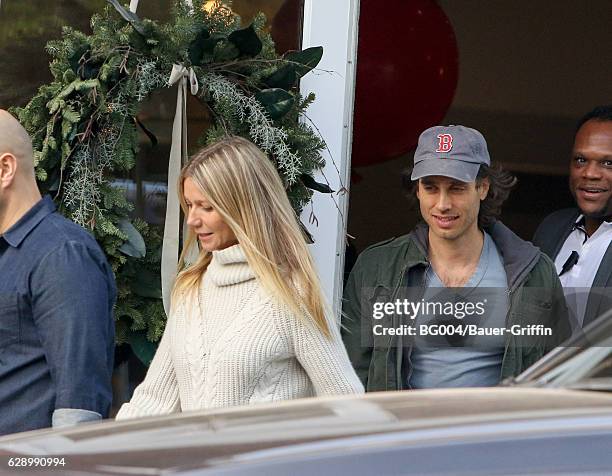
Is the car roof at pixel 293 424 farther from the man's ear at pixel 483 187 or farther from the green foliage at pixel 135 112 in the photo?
the green foliage at pixel 135 112

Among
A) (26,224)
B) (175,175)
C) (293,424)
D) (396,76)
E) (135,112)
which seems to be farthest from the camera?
(396,76)

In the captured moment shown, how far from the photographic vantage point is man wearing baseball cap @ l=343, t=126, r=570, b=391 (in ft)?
13.6

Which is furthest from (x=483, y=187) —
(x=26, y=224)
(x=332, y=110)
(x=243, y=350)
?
(x=26, y=224)

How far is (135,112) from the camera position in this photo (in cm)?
470

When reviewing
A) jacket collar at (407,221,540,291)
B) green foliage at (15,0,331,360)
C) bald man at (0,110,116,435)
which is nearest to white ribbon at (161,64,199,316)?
green foliage at (15,0,331,360)

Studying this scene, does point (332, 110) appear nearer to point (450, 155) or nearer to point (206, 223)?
point (450, 155)

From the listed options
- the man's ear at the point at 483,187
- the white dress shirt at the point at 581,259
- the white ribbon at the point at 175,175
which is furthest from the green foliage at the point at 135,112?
the white dress shirt at the point at 581,259

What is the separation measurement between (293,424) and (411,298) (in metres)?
2.39

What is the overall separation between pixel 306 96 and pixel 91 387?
7.47 ft

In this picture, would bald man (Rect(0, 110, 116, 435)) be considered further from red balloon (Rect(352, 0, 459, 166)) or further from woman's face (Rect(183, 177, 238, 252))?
red balloon (Rect(352, 0, 459, 166))

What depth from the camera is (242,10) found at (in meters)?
5.36

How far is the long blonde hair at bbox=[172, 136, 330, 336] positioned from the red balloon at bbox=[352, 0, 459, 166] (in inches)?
82.0

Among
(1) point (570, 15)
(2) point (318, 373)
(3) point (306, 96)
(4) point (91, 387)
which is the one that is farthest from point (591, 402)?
(1) point (570, 15)

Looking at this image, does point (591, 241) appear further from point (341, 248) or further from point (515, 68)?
point (515, 68)
